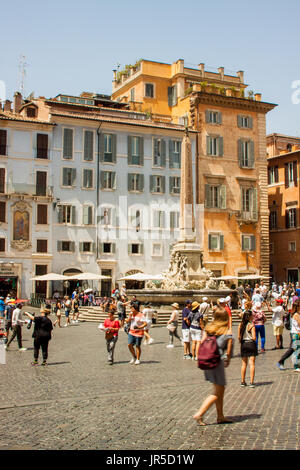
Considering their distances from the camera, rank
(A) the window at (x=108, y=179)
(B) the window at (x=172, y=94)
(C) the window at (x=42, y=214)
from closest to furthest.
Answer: (C) the window at (x=42, y=214) < (A) the window at (x=108, y=179) < (B) the window at (x=172, y=94)

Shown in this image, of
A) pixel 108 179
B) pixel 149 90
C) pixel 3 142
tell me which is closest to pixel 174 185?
pixel 108 179

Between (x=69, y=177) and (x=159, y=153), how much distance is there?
784cm

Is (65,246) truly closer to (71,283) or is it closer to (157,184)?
(71,283)

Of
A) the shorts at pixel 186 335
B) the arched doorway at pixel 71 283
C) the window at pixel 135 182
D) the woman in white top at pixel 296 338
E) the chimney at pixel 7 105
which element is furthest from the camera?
the chimney at pixel 7 105

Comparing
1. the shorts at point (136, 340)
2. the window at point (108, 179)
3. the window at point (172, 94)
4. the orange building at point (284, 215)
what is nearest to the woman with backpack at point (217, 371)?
the shorts at point (136, 340)

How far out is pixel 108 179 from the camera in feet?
148

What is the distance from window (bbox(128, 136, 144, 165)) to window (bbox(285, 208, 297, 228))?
15.1 metres

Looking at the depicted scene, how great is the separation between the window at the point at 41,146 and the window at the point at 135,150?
662 cm

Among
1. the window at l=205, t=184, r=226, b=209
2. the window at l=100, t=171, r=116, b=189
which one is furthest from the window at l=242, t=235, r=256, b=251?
the window at l=100, t=171, r=116, b=189

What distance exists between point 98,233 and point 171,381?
3290 centimetres

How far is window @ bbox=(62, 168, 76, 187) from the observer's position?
4384 centimetres

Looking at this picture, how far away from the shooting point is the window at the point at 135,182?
1805 inches

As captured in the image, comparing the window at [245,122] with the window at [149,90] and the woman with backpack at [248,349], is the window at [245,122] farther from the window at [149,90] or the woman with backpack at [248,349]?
the woman with backpack at [248,349]

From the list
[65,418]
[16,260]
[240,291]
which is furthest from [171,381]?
[16,260]
